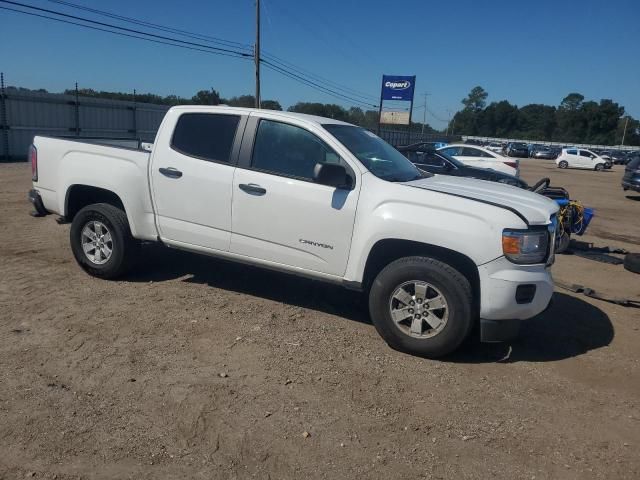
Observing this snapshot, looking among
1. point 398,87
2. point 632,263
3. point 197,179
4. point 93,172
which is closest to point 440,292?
point 197,179

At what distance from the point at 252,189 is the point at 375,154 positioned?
1.22 meters

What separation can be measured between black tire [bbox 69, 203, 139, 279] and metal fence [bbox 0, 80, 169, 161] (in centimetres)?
1067

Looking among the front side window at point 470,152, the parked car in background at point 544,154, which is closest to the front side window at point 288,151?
the front side window at point 470,152

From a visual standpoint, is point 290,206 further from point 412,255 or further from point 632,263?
point 632,263

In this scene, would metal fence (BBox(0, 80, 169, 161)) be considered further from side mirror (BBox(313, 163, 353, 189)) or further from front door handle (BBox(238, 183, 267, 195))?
side mirror (BBox(313, 163, 353, 189))

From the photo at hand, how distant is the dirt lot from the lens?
302cm

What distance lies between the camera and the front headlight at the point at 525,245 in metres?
4.04

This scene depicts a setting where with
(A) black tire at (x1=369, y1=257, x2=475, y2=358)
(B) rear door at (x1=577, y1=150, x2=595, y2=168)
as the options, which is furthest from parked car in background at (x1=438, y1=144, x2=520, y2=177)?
(B) rear door at (x1=577, y1=150, x2=595, y2=168)

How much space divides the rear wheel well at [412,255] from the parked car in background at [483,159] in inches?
552

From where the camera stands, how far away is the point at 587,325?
17.6 feet

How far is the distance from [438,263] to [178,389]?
2.16 metres

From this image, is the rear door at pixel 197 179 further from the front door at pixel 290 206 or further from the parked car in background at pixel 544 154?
the parked car in background at pixel 544 154

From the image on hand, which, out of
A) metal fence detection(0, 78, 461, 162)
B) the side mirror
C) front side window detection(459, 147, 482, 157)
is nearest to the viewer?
the side mirror

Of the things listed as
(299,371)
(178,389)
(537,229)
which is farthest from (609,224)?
(178,389)
